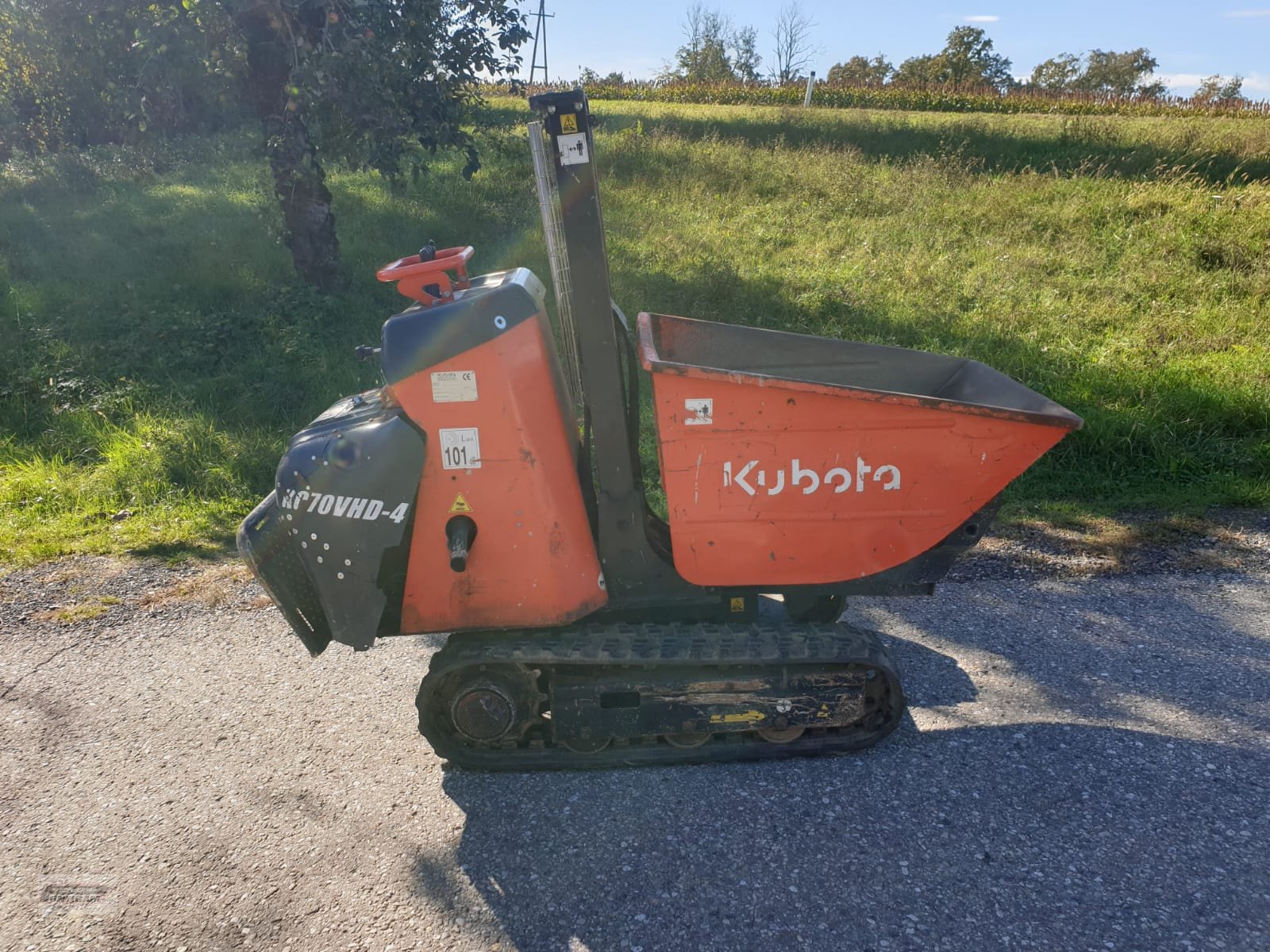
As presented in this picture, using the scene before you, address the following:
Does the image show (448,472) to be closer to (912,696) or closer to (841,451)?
(841,451)

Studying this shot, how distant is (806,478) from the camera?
3.22 meters

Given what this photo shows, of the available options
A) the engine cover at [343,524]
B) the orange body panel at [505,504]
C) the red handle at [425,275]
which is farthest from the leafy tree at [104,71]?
the orange body panel at [505,504]

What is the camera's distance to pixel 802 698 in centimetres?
327

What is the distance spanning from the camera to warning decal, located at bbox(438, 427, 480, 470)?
316 cm

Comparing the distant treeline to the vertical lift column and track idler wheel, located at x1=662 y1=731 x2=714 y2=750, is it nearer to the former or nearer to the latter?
the vertical lift column

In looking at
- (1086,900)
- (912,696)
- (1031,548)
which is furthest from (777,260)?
(1086,900)

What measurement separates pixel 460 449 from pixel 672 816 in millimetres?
1475

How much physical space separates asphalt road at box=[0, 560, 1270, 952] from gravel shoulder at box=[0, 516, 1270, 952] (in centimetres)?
1

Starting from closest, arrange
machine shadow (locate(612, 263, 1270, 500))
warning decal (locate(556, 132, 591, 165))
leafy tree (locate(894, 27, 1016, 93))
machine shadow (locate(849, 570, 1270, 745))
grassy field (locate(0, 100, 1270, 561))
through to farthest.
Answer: warning decal (locate(556, 132, 591, 165)) → machine shadow (locate(849, 570, 1270, 745)) → machine shadow (locate(612, 263, 1270, 500)) → grassy field (locate(0, 100, 1270, 561)) → leafy tree (locate(894, 27, 1016, 93))

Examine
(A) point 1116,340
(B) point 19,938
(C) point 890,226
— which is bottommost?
(B) point 19,938

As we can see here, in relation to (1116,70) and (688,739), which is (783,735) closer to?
(688,739)

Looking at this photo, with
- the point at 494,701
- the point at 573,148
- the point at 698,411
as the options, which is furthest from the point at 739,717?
the point at 573,148

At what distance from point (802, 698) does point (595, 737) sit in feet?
2.55

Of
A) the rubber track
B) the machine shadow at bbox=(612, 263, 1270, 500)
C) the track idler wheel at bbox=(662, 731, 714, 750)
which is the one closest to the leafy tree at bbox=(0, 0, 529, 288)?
the machine shadow at bbox=(612, 263, 1270, 500)
